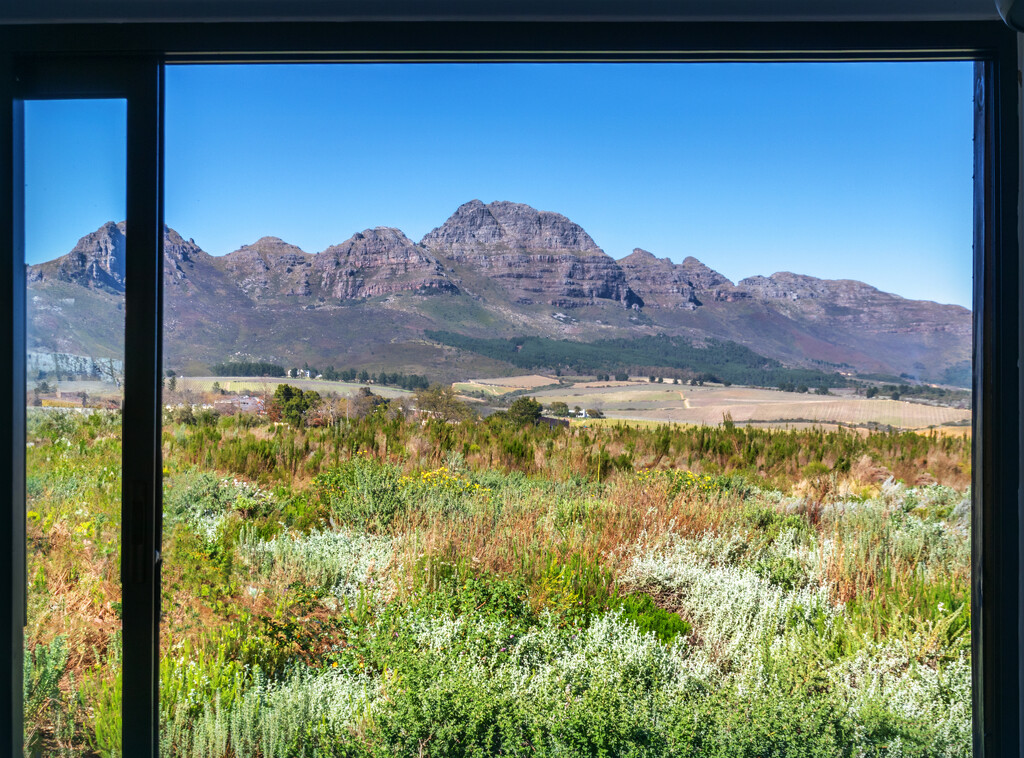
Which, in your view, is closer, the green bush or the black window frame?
the black window frame

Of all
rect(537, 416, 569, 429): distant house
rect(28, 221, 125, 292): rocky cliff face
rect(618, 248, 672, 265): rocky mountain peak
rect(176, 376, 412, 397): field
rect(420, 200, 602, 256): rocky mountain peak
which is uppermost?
rect(420, 200, 602, 256): rocky mountain peak

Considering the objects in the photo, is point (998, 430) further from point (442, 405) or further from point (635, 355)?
point (442, 405)

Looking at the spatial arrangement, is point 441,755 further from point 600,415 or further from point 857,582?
point 857,582

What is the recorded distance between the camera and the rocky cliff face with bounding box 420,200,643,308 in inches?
70.2

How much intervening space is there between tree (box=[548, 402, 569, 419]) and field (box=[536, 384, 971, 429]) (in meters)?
0.01

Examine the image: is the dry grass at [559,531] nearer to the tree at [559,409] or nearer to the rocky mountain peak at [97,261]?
the tree at [559,409]

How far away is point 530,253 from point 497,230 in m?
0.12

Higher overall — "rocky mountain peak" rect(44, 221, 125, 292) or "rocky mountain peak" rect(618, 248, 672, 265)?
"rocky mountain peak" rect(618, 248, 672, 265)

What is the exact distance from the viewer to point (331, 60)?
1.52 m

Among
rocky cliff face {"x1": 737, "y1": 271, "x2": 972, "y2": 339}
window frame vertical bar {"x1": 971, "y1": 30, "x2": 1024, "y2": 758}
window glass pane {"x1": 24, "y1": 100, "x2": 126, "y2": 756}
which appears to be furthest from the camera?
rocky cliff face {"x1": 737, "y1": 271, "x2": 972, "y2": 339}

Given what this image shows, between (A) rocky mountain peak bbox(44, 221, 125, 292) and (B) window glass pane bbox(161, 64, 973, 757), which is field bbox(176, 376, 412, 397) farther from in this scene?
(A) rocky mountain peak bbox(44, 221, 125, 292)

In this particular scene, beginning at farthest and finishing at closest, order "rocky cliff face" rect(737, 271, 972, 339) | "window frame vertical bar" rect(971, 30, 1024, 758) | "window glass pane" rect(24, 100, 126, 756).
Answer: "rocky cliff face" rect(737, 271, 972, 339) < "window glass pane" rect(24, 100, 126, 756) < "window frame vertical bar" rect(971, 30, 1024, 758)

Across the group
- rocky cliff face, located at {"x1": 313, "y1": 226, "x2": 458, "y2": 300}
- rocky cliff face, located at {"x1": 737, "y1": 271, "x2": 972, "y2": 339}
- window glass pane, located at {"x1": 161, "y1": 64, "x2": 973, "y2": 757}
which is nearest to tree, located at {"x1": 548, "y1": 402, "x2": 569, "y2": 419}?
window glass pane, located at {"x1": 161, "y1": 64, "x2": 973, "y2": 757}

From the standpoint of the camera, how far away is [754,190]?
1.80 metres
